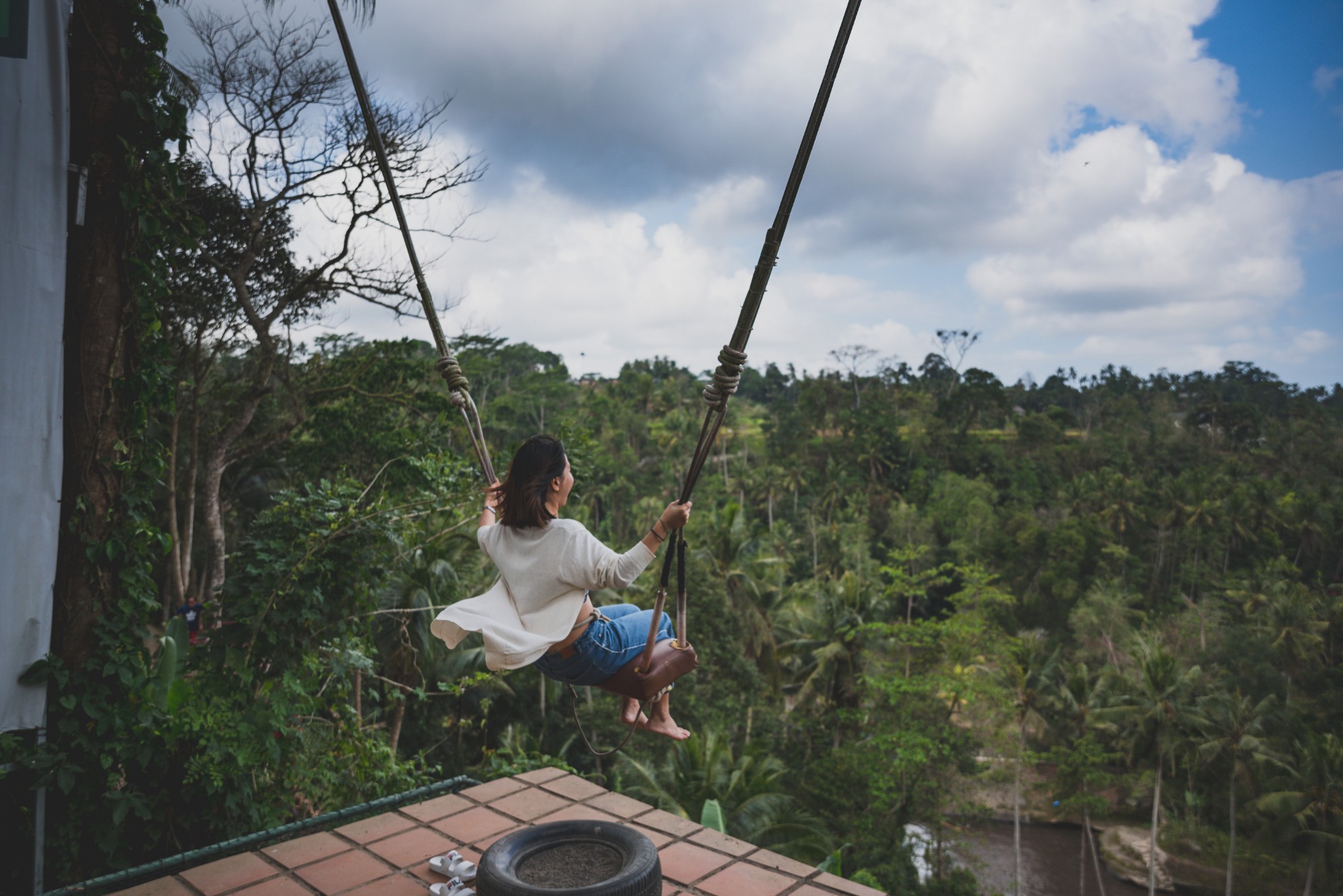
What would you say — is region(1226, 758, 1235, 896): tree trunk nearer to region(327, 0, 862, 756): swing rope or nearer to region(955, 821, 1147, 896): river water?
region(955, 821, 1147, 896): river water

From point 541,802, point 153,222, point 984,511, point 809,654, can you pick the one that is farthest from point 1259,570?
point 153,222

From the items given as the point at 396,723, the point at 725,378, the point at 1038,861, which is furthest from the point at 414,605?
the point at 1038,861

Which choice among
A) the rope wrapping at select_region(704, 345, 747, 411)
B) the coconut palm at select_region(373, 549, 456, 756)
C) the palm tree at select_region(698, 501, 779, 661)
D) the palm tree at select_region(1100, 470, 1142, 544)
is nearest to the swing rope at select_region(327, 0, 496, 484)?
the rope wrapping at select_region(704, 345, 747, 411)

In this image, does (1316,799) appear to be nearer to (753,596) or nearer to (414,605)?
(753,596)

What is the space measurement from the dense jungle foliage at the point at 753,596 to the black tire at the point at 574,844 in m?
1.65

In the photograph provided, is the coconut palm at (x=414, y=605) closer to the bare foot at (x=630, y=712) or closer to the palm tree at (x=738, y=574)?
the bare foot at (x=630, y=712)

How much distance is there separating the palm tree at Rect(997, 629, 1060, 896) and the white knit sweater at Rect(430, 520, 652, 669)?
58.4 ft

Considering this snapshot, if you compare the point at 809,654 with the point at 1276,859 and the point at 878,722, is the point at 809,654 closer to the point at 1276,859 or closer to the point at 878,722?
the point at 878,722

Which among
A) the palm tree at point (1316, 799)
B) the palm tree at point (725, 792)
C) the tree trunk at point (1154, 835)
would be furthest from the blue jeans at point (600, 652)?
the tree trunk at point (1154, 835)

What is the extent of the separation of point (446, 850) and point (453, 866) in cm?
26

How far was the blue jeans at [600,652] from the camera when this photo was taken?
242cm

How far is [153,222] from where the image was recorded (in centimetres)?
337

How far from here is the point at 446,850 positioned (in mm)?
3109

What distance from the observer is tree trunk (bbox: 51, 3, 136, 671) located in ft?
10.6
